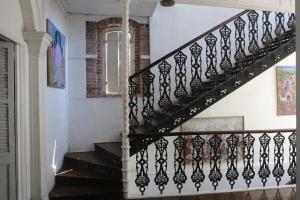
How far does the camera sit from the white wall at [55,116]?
12.5ft

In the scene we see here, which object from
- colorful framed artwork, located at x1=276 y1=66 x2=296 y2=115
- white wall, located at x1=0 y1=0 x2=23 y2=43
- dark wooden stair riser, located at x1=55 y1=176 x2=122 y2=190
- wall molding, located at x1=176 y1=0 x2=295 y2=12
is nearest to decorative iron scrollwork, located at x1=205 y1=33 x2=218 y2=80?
wall molding, located at x1=176 y1=0 x2=295 y2=12

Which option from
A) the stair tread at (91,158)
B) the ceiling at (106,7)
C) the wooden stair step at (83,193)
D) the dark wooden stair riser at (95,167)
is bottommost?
the wooden stair step at (83,193)

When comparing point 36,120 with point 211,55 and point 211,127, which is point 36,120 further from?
point 211,127

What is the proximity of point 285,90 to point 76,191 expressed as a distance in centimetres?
506

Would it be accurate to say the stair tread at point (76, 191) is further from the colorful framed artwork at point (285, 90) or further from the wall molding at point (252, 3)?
the colorful framed artwork at point (285, 90)

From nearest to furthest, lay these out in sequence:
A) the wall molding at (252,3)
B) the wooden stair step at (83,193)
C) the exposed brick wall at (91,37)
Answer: the wooden stair step at (83,193) < the wall molding at (252,3) < the exposed brick wall at (91,37)

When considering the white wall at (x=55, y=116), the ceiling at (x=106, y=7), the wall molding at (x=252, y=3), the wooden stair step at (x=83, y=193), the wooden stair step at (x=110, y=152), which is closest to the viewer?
the wooden stair step at (x=83, y=193)

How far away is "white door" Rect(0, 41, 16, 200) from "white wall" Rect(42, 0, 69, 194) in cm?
61

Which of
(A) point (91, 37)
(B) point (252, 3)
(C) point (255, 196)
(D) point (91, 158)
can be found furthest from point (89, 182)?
(B) point (252, 3)

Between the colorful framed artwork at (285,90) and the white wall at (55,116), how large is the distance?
4858mm

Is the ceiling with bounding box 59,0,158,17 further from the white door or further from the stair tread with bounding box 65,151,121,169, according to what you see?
the stair tread with bounding box 65,151,121,169

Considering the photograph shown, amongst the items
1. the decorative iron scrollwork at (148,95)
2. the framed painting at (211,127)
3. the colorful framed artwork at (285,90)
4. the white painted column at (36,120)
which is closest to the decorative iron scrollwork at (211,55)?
the framed painting at (211,127)

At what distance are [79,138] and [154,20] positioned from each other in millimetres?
3269

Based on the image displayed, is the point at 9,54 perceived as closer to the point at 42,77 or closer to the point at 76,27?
the point at 42,77
